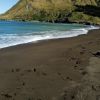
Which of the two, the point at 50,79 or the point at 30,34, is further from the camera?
the point at 30,34

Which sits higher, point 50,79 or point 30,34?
point 50,79

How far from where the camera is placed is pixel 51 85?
1031 cm

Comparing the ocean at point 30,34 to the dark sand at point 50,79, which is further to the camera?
the ocean at point 30,34

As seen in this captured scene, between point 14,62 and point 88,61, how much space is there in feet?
11.7

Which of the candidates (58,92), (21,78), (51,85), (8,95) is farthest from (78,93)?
(21,78)

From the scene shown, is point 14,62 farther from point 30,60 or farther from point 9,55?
point 9,55

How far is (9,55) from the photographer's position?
17.9m

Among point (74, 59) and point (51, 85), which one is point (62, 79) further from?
point (74, 59)

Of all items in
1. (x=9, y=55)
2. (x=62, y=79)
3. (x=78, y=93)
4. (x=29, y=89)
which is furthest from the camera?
(x=9, y=55)

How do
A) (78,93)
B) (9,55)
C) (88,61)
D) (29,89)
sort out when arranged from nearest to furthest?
1. (78,93)
2. (29,89)
3. (88,61)
4. (9,55)

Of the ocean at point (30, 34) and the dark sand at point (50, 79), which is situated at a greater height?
the dark sand at point (50, 79)

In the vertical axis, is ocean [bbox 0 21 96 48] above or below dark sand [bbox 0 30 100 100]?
below

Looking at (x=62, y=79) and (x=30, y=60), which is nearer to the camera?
(x=62, y=79)

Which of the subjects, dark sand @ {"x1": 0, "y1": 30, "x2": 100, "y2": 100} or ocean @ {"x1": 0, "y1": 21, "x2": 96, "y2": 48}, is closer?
dark sand @ {"x1": 0, "y1": 30, "x2": 100, "y2": 100}
